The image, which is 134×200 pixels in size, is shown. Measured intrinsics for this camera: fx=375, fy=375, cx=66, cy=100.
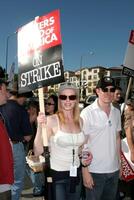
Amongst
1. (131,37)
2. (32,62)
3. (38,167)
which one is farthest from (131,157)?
(131,37)

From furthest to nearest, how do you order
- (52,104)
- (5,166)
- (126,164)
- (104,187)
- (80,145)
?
(52,104) → (126,164) → (104,187) → (80,145) → (5,166)

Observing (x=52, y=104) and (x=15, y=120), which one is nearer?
(x=15, y=120)

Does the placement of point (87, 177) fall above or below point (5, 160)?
below

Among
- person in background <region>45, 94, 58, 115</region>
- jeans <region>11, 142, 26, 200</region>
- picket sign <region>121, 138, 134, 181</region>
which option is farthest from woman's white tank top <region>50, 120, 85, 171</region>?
person in background <region>45, 94, 58, 115</region>

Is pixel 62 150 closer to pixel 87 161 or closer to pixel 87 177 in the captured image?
pixel 87 161

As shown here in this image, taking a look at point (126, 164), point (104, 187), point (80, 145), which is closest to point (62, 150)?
point (80, 145)

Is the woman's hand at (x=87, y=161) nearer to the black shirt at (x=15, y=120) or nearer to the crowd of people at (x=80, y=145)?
the crowd of people at (x=80, y=145)

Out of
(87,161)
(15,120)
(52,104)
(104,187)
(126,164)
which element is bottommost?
(104,187)

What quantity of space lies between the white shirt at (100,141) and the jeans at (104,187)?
7cm

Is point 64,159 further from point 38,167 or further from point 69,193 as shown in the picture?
point 38,167

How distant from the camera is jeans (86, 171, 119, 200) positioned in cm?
423

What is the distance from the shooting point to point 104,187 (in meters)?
4.36

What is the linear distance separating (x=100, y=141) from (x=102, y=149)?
0.31 ft

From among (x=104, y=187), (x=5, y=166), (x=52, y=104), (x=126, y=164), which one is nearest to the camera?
(x=5, y=166)
